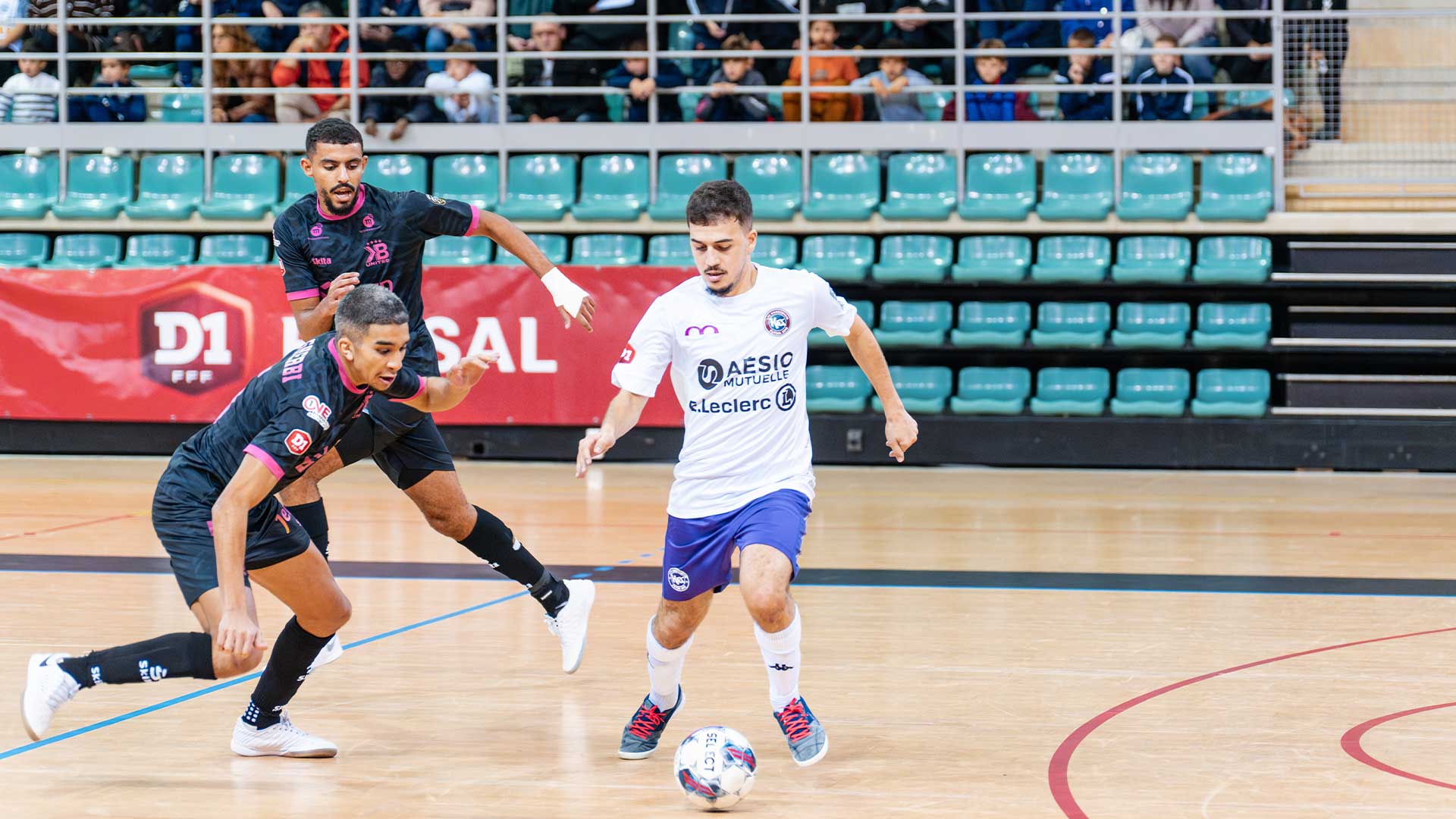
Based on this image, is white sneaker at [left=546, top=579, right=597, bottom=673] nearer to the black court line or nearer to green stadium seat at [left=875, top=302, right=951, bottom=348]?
the black court line

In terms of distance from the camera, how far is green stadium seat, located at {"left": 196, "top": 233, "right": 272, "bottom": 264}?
1445 cm

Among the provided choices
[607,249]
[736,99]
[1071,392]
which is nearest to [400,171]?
[607,249]

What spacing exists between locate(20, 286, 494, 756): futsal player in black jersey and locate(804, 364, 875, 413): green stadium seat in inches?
344

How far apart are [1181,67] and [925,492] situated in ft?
17.5

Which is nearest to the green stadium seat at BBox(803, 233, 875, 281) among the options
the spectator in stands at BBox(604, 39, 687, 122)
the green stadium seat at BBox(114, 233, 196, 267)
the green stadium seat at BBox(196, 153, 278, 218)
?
the spectator in stands at BBox(604, 39, 687, 122)

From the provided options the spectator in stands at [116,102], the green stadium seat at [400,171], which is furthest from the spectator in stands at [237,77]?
the green stadium seat at [400,171]

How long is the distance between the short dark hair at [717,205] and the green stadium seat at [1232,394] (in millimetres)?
9435

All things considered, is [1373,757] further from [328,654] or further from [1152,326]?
[1152,326]

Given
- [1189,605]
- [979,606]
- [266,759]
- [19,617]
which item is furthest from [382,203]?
[1189,605]

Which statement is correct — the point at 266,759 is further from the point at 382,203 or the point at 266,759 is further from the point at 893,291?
the point at 893,291

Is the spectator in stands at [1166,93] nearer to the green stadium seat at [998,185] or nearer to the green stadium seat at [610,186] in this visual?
the green stadium seat at [998,185]

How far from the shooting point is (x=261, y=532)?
4605 millimetres

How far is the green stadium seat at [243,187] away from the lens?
14.7 m

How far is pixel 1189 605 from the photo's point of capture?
7266mm
